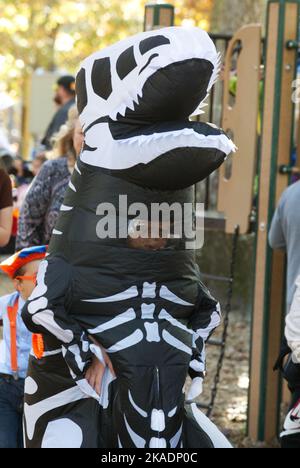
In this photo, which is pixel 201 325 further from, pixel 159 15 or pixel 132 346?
pixel 159 15

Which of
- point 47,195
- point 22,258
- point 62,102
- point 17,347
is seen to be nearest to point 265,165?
point 47,195

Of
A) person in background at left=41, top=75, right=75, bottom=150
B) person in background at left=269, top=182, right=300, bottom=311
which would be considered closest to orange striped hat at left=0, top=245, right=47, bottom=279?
person in background at left=269, top=182, right=300, bottom=311

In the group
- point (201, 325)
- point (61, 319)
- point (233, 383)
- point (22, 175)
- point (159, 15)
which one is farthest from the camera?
point (22, 175)

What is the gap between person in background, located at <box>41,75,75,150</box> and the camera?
29.7 ft

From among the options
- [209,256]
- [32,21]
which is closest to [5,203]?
[209,256]

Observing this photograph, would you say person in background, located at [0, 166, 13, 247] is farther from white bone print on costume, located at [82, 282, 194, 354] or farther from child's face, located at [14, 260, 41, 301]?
white bone print on costume, located at [82, 282, 194, 354]

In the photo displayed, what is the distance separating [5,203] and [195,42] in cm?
217

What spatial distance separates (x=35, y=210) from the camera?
5.32 metres

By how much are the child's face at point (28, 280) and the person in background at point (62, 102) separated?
4.84 meters

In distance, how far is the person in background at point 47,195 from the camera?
5250 mm

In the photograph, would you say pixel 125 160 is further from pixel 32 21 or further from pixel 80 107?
pixel 32 21

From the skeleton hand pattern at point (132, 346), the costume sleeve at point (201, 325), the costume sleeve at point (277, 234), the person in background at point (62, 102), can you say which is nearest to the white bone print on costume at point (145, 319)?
the skeleton hand pattern at point (132, 346)

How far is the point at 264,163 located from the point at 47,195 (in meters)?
1.39

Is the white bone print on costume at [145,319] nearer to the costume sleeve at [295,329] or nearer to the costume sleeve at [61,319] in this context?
the costume sleeve at [61,319]
